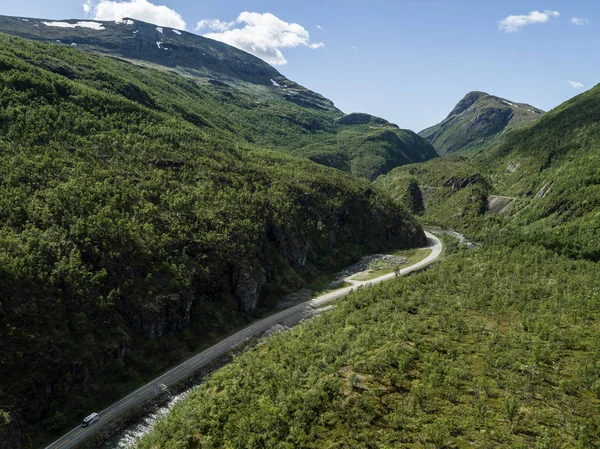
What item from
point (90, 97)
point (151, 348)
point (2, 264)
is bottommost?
point (151, 348)

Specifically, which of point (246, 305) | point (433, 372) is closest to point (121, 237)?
point (246, 305)

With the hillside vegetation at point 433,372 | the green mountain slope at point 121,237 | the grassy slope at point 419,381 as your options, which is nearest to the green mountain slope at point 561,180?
Result: the hillside vegetation at point 433,372

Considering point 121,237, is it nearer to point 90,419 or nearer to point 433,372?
point 90,419

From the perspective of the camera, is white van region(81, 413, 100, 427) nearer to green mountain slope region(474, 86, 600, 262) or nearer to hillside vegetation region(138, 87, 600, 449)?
hillside vegetation region(138, 87, 600, 449)

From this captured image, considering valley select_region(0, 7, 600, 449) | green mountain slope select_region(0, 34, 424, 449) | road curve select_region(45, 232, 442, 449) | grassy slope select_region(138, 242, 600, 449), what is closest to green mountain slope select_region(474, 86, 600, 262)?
valley select_region(0, 7, 600, 449)

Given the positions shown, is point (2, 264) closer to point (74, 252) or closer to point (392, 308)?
point (74, 252)

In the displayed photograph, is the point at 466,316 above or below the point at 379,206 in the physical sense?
below

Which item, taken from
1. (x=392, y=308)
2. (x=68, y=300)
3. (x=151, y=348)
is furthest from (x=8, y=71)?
(x=392, y=308)
